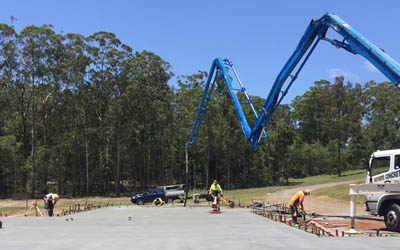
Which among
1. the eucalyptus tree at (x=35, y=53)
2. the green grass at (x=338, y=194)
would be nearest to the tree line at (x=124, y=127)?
the eucalyptus tree at (x=35, y=53)

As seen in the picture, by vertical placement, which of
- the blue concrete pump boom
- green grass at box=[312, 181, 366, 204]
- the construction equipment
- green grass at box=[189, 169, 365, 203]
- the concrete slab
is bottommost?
green grass at box=[189, 169, 365, 203]

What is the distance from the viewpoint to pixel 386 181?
600 inches

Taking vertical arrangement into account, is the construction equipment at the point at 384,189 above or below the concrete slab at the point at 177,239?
above

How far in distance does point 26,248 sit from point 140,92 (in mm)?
42481

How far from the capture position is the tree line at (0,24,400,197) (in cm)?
4800

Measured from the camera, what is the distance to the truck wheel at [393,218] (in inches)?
→ 509

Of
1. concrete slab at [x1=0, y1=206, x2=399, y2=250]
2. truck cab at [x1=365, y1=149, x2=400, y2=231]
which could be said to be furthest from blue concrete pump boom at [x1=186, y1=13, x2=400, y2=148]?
concrete slab at [x1=0, y1=206, x2=399, y2=250]

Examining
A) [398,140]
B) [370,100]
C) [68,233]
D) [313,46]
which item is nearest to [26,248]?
[68,233]

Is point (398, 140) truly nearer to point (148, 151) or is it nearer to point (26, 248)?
point (148, 151)

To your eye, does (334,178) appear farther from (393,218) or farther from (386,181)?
(393,218)

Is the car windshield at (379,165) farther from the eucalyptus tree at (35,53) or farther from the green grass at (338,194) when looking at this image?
the eucalyptus tree at (35,53)

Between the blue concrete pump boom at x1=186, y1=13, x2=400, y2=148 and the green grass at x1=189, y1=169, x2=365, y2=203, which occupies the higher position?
the blue concrete pump boom at x1=186, y1=13, x2=400, y2=148

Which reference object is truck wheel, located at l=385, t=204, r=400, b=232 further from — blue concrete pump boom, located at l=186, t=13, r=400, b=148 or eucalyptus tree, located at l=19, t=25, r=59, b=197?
eucalyptus tree, located at l=19, t=25, r=59, b=197

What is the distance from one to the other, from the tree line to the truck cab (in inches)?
1457
